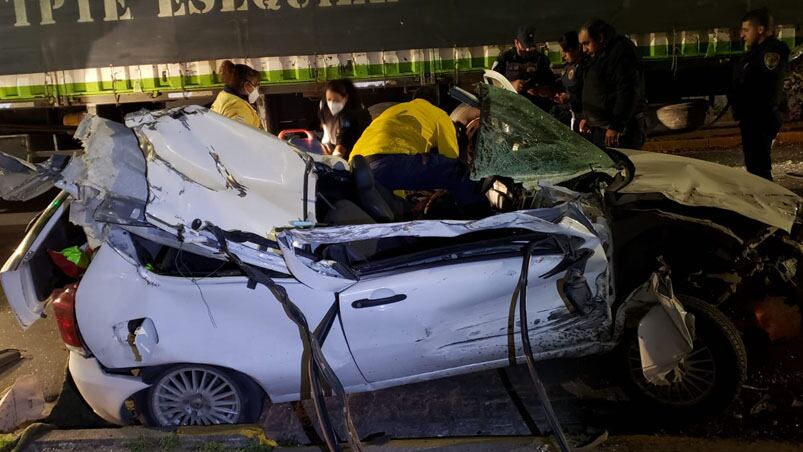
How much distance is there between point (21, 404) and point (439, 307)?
8.33 feet

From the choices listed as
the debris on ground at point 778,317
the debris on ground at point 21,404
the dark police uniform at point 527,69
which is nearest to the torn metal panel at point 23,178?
the debris on ground at point 21,404

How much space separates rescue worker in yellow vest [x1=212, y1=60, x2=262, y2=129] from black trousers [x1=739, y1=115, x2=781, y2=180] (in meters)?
4.29

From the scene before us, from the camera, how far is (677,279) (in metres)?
3.51

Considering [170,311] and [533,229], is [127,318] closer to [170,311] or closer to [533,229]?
[170,311]

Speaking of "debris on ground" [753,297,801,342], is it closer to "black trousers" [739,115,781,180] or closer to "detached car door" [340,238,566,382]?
"detached car door" [340,238,566,382]

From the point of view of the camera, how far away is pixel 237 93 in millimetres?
5473

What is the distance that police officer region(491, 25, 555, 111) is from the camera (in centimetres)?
675

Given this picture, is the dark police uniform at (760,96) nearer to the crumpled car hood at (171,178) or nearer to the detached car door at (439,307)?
the detached car door at (439,307)

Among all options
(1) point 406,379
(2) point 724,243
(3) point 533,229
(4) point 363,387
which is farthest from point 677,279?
(4) point 363,387

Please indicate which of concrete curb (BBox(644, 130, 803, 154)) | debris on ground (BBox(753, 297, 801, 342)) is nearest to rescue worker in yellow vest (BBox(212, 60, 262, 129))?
debris on ground (BBox(753, 297, 801, 342))

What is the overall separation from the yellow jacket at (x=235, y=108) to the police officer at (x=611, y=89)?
117 inches

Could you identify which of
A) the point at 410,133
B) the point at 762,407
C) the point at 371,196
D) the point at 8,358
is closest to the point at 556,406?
the point at 762,407

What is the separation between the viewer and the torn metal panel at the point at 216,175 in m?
2.87

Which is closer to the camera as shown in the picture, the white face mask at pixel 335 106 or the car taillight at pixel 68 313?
the car taillight at pixel 68 313
